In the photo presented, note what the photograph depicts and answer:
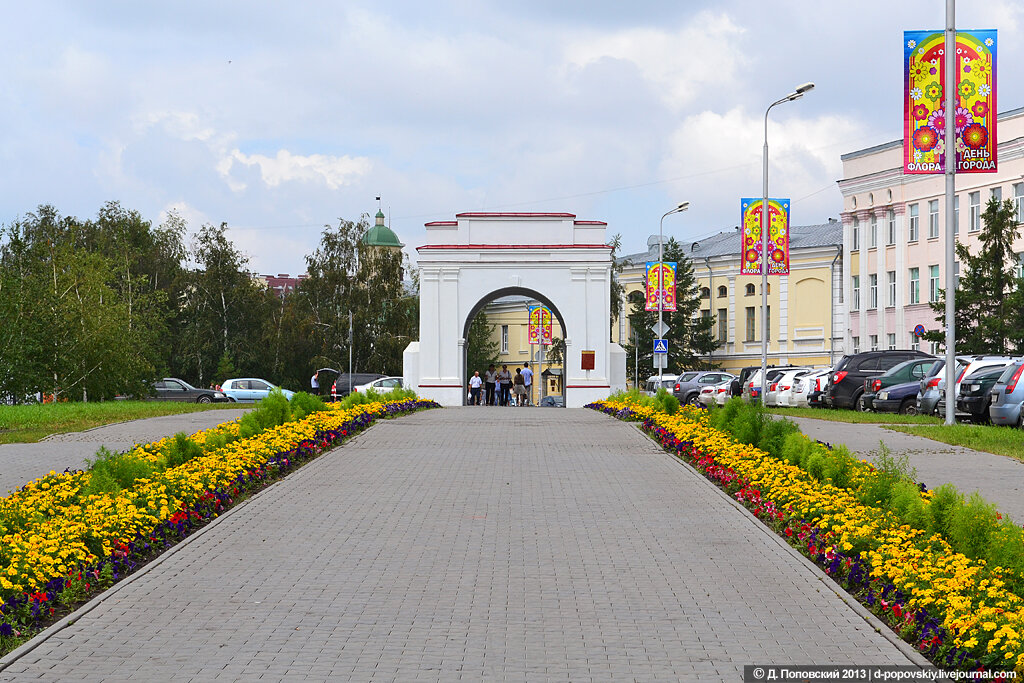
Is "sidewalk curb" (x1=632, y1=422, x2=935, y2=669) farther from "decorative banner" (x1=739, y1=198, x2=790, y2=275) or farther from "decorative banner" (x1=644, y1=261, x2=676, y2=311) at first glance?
"decorative banner" (x1=644, y1=261, x2=676, y2=311)

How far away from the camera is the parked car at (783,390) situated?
139 feet

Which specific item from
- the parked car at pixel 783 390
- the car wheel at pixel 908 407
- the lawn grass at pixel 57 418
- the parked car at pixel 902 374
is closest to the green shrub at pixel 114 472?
the lawn grass at pixel 57 418

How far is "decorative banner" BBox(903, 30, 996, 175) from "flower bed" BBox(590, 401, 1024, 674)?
1225 cm

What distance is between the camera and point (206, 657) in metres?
7.16

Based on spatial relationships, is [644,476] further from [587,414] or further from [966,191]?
[966,191]

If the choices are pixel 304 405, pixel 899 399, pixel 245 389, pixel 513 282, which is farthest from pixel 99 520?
pixel 245 389

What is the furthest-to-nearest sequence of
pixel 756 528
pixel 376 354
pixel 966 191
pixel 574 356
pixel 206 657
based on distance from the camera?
1. pixel 376 354
2. pixel 966 191
3. pixel 574 356
4. pixel 756 528
5. pixel 206 657

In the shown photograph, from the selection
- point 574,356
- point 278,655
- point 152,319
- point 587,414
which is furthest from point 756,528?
point 152,319

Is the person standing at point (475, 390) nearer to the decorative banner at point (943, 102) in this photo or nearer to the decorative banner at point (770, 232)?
the decorative banner at point (770, 232)

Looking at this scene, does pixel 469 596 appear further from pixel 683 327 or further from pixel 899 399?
pixel 683 327

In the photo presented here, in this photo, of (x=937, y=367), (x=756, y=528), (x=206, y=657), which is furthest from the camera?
(x=937, y=367)

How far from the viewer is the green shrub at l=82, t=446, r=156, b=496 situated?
11711 millimetres

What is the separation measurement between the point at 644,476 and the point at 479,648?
29.6 ft

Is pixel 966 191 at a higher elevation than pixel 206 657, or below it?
higher
